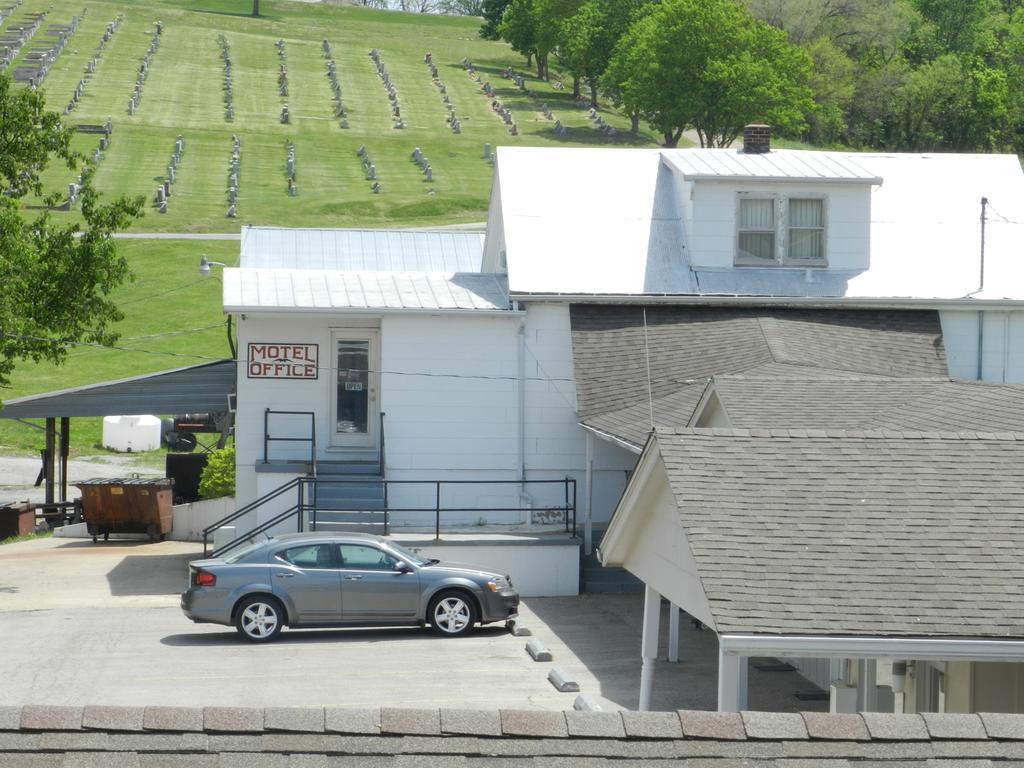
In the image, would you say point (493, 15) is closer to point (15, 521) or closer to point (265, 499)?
point (15, 521)

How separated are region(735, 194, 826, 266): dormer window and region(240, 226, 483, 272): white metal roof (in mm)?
8678

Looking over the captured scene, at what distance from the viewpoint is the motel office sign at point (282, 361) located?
83.5 ft

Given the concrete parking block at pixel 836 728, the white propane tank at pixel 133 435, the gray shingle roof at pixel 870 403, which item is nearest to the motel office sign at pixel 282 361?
the gray shingle roof at pixel 870 403

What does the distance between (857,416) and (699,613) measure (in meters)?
6.40

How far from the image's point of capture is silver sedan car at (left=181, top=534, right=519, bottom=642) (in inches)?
761

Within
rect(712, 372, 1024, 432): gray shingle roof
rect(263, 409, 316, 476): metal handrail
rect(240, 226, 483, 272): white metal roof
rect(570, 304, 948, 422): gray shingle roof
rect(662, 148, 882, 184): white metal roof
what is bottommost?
rect(263, 409, 316, 476): metal handrail

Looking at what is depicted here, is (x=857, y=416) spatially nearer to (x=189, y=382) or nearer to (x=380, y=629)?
(x=380, y=629)

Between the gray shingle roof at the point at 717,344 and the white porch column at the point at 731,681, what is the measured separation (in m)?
12.7

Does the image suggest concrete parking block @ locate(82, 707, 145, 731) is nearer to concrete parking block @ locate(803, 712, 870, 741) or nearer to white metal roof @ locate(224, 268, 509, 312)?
concrete parking block @ locate(803, 712, 870, 741)

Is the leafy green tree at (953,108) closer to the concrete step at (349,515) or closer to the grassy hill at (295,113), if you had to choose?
the grassy hill at (295,113)

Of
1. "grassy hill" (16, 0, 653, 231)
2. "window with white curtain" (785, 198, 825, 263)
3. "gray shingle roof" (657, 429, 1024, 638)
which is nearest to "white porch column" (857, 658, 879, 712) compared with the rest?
"gray shingle roof" (657, 429, 1024, 638)

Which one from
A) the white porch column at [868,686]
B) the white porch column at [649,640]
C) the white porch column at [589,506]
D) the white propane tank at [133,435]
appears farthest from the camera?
the white propane tank at [133,435]

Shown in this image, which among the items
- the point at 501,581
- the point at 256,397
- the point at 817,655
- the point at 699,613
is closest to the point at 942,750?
the point at 817,655

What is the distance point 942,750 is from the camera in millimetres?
6230
